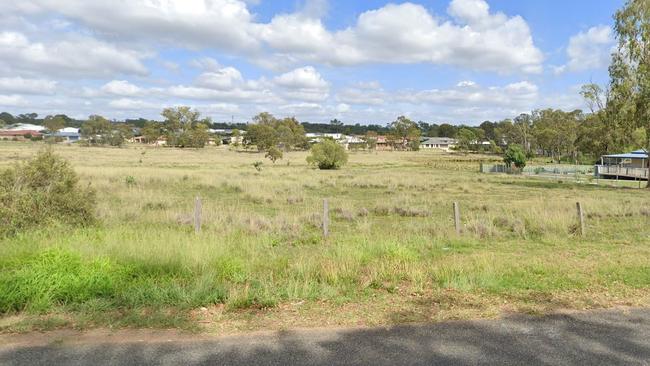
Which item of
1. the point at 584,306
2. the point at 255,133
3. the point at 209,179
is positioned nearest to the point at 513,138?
the point at 255,133

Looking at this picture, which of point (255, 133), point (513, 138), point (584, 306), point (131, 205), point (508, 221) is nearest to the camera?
point (584, 306)

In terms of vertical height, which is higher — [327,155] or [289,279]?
[327,155]

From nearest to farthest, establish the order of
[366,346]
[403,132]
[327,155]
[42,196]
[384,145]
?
1. [366,346]
2. [42,196]
3. [327,155]
4. [403,132]
5. [384,145]

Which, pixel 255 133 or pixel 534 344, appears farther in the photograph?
pixel 255 133

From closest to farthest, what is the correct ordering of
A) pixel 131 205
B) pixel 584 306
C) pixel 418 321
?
pixel 418 321 → pixel 584 306 → pixel 131 205

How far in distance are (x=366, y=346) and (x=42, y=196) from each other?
867 cm

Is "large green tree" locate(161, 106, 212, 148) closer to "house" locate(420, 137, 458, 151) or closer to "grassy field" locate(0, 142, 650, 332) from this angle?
"house" locate(420, 137, 458, 151)

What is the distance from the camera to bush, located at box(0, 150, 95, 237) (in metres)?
9.84

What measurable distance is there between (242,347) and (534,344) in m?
2.98

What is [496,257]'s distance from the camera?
9.50 metres

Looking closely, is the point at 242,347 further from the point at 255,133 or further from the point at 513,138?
the point at 513,138

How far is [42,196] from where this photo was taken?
10523mm

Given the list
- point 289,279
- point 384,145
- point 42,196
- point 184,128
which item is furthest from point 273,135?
point 289,279

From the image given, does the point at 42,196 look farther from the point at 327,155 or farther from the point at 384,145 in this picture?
the point at 384,145
